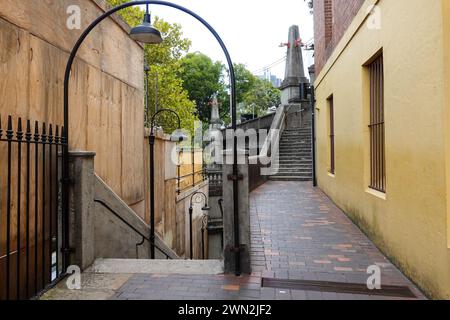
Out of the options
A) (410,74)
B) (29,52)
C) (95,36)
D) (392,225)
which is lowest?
(392,225)

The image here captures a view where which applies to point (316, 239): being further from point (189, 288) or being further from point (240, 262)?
point (189, 288)

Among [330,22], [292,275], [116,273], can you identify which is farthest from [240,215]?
[330,22]

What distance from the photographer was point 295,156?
15672 mm

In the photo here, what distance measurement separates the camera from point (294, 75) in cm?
2164

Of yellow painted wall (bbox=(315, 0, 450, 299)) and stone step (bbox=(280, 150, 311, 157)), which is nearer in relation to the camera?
yellow painted wall (bbox=(315, 0, 450, 299))

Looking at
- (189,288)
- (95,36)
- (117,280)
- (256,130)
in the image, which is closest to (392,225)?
(189,288)

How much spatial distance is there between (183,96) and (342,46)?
46.1ft

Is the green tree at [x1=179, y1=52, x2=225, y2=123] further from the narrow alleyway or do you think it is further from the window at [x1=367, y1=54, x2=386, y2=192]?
the narrow alleyway

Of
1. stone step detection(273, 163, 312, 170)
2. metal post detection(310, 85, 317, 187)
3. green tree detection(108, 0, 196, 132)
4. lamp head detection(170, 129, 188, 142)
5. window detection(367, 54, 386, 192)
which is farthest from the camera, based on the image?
green tree detection(108, 0, 196, 132)

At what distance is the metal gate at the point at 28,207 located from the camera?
3.28m

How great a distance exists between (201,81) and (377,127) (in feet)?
124

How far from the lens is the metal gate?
3278mm

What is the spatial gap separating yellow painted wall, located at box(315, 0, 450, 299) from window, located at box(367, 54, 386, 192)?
0.14 metres

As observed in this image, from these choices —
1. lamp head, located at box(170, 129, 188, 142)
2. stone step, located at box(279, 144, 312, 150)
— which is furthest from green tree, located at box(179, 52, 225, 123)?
lamp head, located at box(170, 129, 188, 142)
